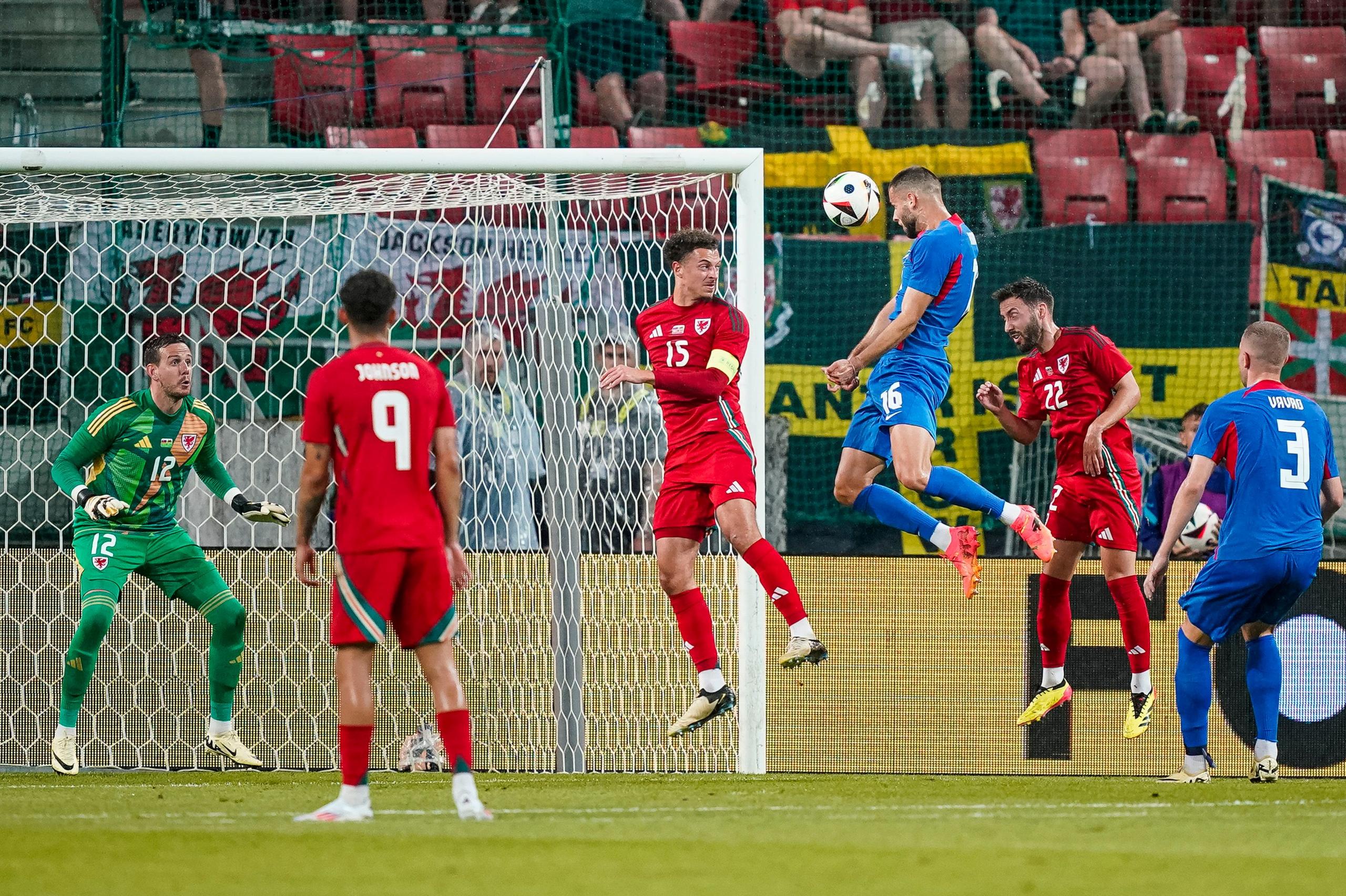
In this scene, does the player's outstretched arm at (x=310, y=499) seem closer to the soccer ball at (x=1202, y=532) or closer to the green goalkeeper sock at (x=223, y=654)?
the green goalkeeper sock at (x=223, y=654)

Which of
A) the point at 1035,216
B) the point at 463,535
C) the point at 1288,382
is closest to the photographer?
the point at 463,535

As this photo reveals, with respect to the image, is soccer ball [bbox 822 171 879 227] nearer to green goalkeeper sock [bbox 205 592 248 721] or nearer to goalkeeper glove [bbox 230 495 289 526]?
goalkeeper glove [bbox 230 495 289 526]

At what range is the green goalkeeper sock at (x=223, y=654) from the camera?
794 centimetres

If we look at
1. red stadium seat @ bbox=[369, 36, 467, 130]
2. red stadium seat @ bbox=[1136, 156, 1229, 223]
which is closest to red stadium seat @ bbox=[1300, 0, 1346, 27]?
red stadium seat @ bbox=[1136, 156, 1229, 223]

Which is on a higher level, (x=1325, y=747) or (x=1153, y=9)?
(x=1153, y=9)

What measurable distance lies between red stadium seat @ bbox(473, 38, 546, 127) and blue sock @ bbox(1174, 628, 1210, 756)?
27.1 ft

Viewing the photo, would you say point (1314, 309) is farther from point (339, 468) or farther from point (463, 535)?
point (339, 468)

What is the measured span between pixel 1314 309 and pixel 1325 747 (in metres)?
5.49

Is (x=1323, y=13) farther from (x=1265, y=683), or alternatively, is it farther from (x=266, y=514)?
(x=266, y=514)

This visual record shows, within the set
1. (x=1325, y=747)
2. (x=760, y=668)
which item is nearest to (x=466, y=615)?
(x=760, y=668)

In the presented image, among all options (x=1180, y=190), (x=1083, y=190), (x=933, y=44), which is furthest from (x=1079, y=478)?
(x=933, y=44)

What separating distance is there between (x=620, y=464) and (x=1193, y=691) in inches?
137

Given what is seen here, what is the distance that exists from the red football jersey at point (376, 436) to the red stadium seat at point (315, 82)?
8898mm

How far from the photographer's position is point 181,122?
1346cm
